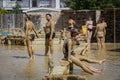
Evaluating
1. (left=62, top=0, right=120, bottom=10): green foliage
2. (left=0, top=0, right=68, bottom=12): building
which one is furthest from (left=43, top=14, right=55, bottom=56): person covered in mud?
(left=0, top=0, right=68, bottom=12): building

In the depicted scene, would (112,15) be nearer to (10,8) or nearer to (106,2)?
(106,2)

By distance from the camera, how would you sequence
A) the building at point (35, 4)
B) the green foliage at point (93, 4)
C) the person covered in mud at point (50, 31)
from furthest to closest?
the building at point (35, 4) < the green foliage at point (93, 4) < the person covered in mud at point (50, 31)

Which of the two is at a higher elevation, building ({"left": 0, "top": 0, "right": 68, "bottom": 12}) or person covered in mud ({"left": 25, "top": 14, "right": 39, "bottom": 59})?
building ({"left": 0, "top": 0, "right": 68, "bottom": 12})

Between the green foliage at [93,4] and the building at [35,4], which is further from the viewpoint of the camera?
the building at [35,4]

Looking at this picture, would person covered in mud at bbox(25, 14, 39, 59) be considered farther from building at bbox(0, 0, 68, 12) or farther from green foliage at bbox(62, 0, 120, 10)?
building at bbox(0, 0, 68, 12)

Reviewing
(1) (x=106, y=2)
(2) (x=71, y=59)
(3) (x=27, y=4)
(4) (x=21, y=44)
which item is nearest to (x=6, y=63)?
(2) (x=71, y=59)

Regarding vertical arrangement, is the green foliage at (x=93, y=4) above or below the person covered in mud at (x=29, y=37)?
above

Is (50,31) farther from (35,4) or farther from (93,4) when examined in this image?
(35,4)

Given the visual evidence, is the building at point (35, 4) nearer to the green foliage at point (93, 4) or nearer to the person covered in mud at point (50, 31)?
the green foliage at point (93, 4)

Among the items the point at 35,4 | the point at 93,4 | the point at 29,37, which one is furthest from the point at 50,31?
the point at 35,4

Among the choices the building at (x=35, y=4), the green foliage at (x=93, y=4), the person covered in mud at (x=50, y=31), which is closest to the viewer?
the person covered in mud at (x=50, y=31)

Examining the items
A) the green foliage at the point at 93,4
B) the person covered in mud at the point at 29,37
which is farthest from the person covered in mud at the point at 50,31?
the green foliage at the point at 93,4

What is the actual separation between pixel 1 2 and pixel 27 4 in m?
4.54

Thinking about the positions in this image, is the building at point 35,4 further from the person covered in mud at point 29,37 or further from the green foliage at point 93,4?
the person covered in mud at point 29,37
